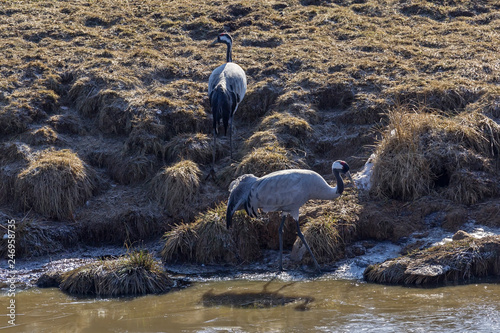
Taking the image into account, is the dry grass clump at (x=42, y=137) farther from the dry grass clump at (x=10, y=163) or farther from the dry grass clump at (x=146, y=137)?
the dry grass clump at (x=146, y=137)

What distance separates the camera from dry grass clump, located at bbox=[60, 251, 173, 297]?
22.3 feet

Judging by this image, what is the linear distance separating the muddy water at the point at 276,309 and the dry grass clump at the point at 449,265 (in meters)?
0.18

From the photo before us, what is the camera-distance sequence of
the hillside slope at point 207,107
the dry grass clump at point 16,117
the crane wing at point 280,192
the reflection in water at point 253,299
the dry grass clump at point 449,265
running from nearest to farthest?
the reflection in water at point 253,299
the dry grass clump at point 449,265
the crane wing at point 280,192
the hillside slope at point 207,107
the dry grass clump at point 16,117

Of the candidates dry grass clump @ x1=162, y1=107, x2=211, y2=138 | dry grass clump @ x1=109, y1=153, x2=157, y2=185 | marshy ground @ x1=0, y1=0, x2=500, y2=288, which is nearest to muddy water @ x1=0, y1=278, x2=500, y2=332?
marshy ground @ x1=0, y1=0, x2=500, y2=288

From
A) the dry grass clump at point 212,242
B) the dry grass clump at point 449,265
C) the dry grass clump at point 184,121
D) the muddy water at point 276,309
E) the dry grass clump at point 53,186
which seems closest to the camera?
the muddy water at point 276,309

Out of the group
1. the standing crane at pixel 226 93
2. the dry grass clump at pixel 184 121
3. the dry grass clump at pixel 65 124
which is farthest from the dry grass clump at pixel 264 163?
the dry grass clump at pixel 65 124

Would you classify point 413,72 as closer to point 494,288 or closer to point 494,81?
point 494,81

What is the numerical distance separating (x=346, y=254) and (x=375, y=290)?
1.09m

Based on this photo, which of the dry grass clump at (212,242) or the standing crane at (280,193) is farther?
the dry grass clump at (212,242)

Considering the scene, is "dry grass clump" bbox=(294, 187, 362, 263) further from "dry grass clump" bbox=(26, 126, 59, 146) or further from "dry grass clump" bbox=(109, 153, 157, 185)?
"dry grass clump" bbox=(26, 126, 59, 146)

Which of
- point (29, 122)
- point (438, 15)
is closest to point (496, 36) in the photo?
point (438, 15)

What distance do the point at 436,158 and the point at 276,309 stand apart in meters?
3.33

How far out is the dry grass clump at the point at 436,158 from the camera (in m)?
7.94

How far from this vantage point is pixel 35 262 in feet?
25.8
